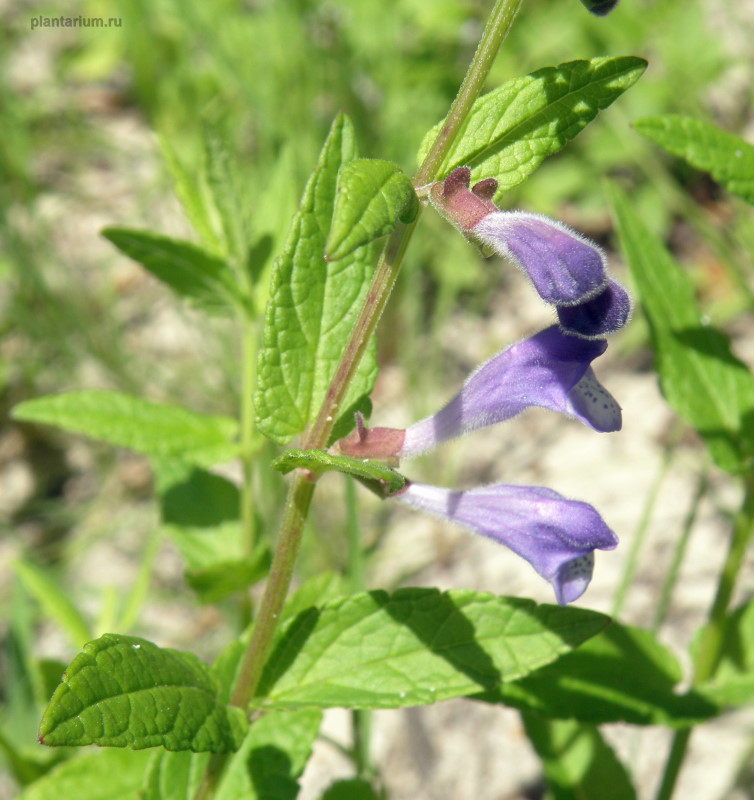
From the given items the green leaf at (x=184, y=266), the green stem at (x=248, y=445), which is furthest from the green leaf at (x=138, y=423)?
the green leaf at (x=184, y=266)

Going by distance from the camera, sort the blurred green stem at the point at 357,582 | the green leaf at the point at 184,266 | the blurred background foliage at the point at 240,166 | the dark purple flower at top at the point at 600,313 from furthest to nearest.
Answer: the blurred background foliage at the point at 240,166, the blurred green stem at the point at 357,582, the green leaf at the point at 184,266, the dark purple flower at top at the point at 600,313

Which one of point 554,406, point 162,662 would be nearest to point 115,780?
point 162,662

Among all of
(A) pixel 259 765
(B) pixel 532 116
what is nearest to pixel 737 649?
(A) pixel 259 765

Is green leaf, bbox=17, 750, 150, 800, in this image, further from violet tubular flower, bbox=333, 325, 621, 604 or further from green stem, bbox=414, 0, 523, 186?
green stem, bbox=414, 0, 523, 186

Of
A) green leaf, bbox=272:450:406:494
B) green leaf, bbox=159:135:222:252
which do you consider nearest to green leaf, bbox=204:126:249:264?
green leaf, bbox=159:135:222:252

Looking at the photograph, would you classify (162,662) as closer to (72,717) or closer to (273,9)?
(72,717)

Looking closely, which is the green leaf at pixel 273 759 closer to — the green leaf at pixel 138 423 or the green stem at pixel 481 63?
the green leaf at pixel 138 423

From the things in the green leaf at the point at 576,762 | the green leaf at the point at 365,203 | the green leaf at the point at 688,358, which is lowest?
the green leaf at the point at 576,762
